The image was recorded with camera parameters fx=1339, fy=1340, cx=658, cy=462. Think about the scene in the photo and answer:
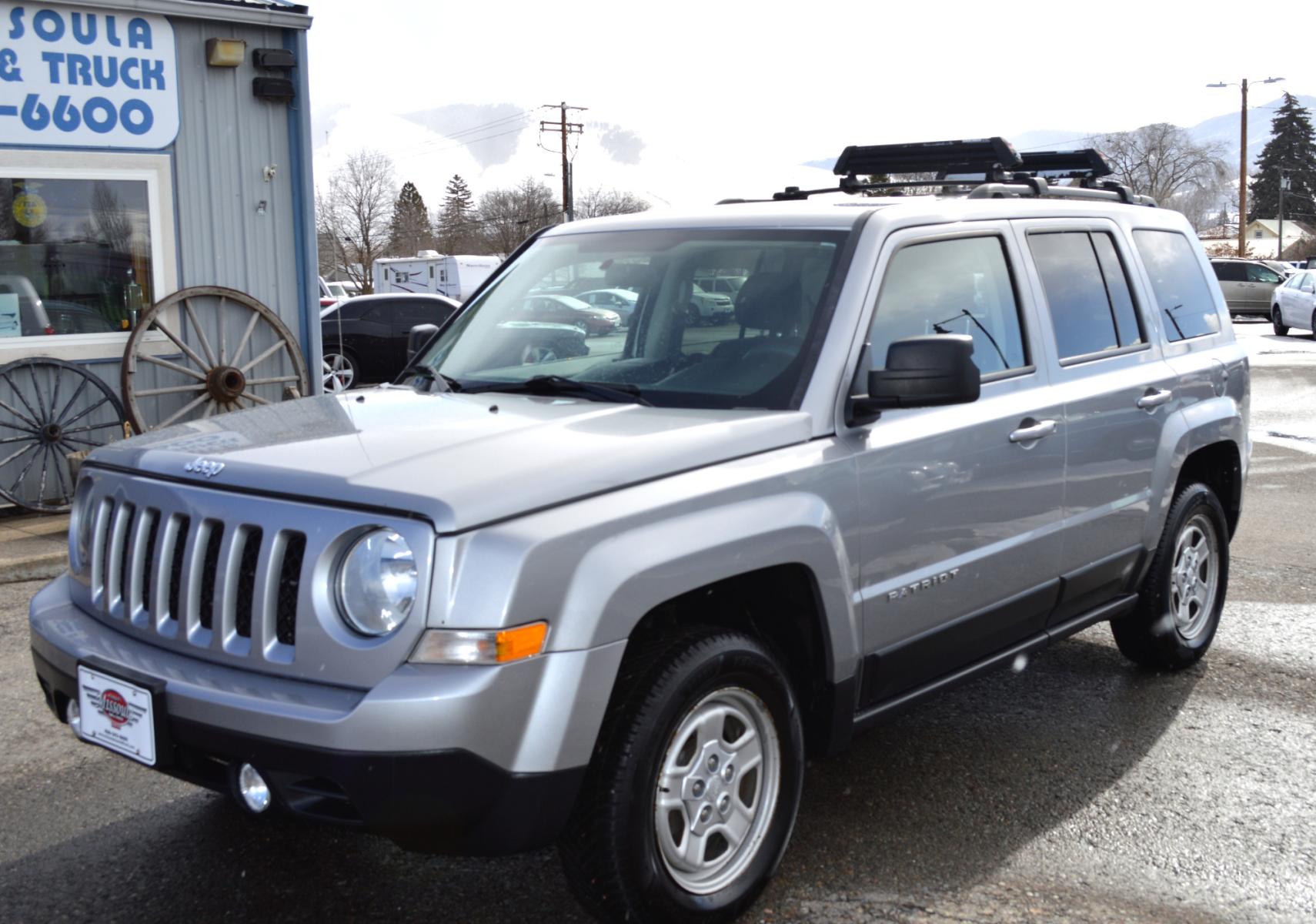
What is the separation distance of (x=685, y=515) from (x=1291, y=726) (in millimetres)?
3095

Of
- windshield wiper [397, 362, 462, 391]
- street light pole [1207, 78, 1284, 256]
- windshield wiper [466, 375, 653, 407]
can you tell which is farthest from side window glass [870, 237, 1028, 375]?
street light pole [1207, 78, 1284, 256]

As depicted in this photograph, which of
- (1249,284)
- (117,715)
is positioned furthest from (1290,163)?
(117,715)

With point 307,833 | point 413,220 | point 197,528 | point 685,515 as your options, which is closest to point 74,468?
point 307,833

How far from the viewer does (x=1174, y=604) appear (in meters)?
5.46

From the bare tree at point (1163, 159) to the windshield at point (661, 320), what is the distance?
94916mm

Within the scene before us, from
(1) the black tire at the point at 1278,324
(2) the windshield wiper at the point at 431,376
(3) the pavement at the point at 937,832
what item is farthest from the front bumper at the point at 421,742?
(1) the black tire at the point at 1278,324

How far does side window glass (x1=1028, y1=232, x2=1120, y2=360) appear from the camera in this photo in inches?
182

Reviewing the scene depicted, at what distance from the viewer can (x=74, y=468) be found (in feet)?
28.4

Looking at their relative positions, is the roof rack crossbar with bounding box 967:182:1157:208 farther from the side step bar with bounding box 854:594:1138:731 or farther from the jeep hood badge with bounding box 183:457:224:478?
the jeep hood badge with bounding box 183:457:224:478

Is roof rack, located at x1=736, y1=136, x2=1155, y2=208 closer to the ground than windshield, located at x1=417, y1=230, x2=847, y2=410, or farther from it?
farther from it

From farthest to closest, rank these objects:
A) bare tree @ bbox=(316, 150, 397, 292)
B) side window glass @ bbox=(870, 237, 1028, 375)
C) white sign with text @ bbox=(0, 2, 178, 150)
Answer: bare tree @ bbox=(316, 150, 397, 292) → white sign with text @ bbox=(0, 2, 178, 150) → side window glass @ bbox=(870, 237, 1028, 375)

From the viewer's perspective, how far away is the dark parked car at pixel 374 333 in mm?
20156

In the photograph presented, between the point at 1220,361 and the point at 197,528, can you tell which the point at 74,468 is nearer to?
the point at 197,528

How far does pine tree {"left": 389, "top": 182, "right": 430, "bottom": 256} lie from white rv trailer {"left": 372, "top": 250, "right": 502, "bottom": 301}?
6256 cm
